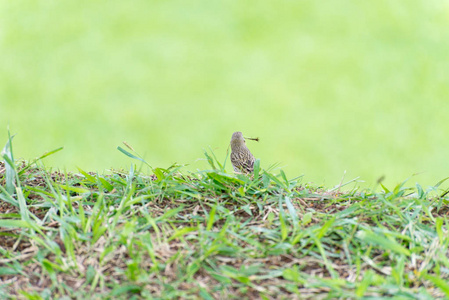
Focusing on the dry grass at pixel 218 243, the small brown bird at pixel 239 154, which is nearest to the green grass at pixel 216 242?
the dry grass at pixel 218 243

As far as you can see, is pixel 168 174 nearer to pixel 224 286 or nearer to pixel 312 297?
pixel 224 286

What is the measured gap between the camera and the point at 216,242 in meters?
2.37

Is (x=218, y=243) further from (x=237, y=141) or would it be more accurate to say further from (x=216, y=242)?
(x=237, y=141)

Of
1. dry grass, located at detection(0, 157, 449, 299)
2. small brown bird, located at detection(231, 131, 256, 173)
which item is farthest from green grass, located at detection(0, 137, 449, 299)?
small brown bird, located at detection(231, 131, 256, 173)

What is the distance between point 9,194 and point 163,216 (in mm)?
883

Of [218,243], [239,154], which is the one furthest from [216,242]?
[239,154]

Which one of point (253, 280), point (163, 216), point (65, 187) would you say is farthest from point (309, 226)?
point (65, 187)

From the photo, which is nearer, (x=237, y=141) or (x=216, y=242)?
(x=216, y=242)

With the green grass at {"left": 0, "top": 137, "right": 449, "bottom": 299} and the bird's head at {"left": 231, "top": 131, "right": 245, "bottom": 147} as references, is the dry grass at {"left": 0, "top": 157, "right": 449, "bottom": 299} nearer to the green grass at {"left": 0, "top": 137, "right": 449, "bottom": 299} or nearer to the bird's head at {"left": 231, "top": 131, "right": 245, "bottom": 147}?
the green grass at {"left": 0, "top": 137, "right": 449, "bottom": 299}

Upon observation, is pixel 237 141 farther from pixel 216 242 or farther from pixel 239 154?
pixel 216 242

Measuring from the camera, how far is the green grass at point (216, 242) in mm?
2162

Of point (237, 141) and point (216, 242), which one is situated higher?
point (237, 141)

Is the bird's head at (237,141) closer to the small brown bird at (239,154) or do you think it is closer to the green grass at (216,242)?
the small brown bird at (239,154)

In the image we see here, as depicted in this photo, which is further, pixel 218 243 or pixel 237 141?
pixel 237 141
